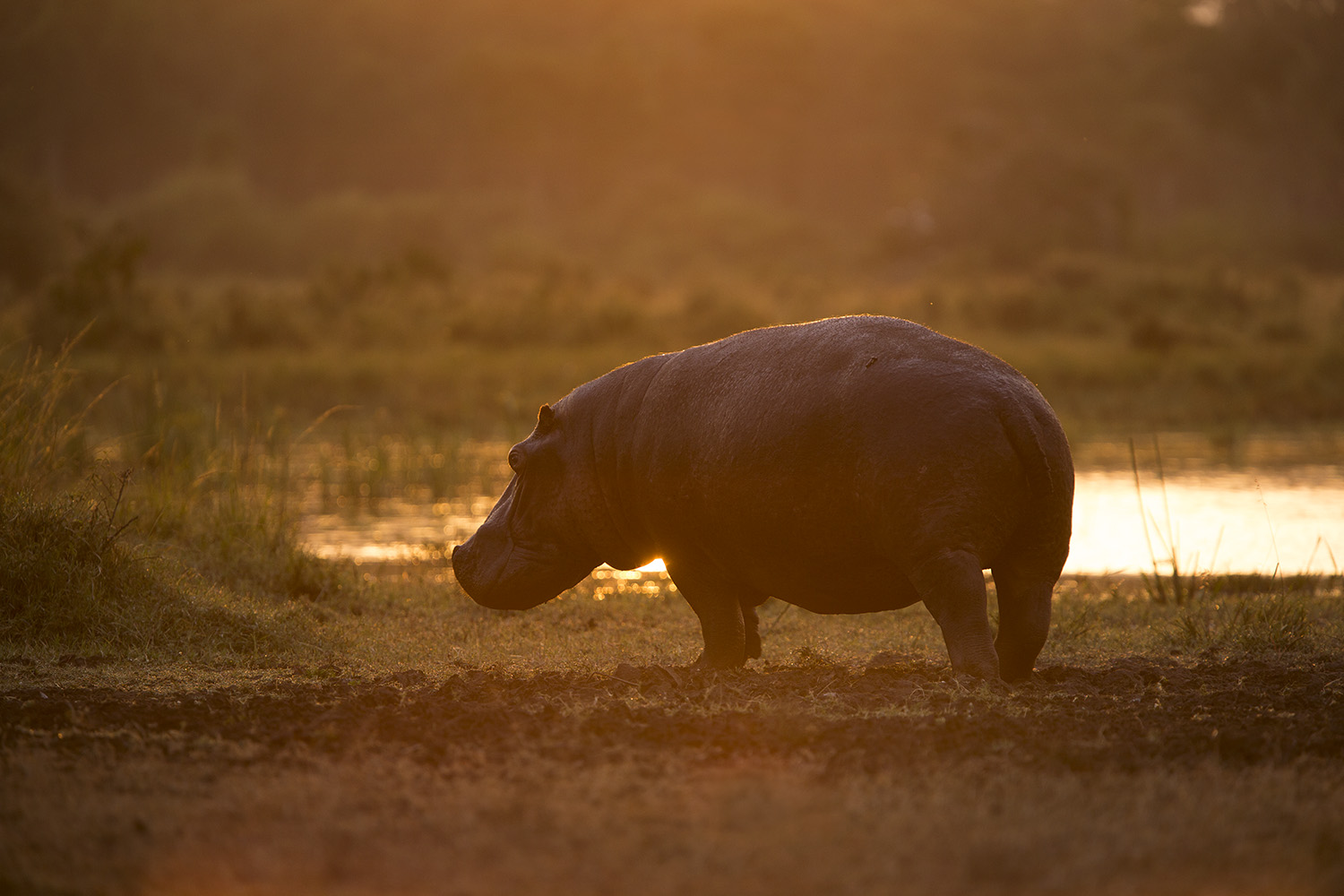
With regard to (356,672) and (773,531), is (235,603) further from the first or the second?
(773,531)

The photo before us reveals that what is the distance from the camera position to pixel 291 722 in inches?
178

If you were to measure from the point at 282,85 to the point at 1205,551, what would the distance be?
59.8 meters

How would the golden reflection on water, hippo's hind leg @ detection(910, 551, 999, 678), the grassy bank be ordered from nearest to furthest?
hippo's hind leg @ detection(910, 551, 999, 678) < the golden reflection on water < the grassy bank

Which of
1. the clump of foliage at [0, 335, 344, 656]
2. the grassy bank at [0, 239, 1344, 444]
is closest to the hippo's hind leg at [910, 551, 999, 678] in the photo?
the clump of foliage at [0, 335, 344, 656]

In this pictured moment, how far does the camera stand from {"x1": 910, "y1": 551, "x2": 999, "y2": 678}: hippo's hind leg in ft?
14.9

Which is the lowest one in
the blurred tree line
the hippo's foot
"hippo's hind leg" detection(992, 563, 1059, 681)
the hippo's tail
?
the hippo's foot

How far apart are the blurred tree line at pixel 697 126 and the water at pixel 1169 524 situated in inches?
1032

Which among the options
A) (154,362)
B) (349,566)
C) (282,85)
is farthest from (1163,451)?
(282,85)

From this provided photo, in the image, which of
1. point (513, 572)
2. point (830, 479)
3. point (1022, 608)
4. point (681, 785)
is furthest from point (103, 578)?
point (1022, 608)

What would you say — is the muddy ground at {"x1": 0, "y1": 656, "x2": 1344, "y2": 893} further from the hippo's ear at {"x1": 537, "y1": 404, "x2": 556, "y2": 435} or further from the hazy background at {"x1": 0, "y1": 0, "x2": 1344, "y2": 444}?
the hazy background at {"x1": 0, "y1": 0, "x2": 1344, "y2": 444}

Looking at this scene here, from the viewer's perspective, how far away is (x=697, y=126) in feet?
200

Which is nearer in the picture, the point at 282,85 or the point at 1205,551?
the point at 1205,551

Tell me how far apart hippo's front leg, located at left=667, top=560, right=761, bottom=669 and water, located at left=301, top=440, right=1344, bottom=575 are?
3642 millimetres

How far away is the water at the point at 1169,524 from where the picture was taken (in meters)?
9.30
